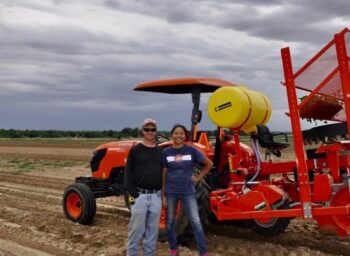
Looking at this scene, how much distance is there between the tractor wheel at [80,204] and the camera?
318 inches

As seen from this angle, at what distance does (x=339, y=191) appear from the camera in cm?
575

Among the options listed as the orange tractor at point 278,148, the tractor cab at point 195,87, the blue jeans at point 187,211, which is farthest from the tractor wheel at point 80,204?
the blue jeans at point 187,211

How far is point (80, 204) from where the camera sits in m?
8.24

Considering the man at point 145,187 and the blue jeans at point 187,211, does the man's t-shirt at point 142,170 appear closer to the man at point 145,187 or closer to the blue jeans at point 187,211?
the man at point 145,187

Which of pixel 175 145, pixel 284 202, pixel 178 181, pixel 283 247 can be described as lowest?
pixel 283 247

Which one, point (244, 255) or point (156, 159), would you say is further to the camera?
point (244, 255)

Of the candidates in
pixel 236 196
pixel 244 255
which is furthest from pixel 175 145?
pixel 244 255

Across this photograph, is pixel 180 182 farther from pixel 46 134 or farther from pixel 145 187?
pixel 46 134

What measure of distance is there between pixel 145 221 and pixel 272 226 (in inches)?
88.3

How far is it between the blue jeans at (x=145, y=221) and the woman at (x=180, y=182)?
0.36 m

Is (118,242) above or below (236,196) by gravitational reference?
below

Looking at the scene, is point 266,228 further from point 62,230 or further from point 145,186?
point 62,230

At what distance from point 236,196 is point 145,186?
1.58 m

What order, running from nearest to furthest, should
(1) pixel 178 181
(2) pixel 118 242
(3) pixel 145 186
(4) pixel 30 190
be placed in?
(3) pixel 145 186 < (1) pixel 178 181 < (2) pixel 118 242 < (4) pixel 30 190
